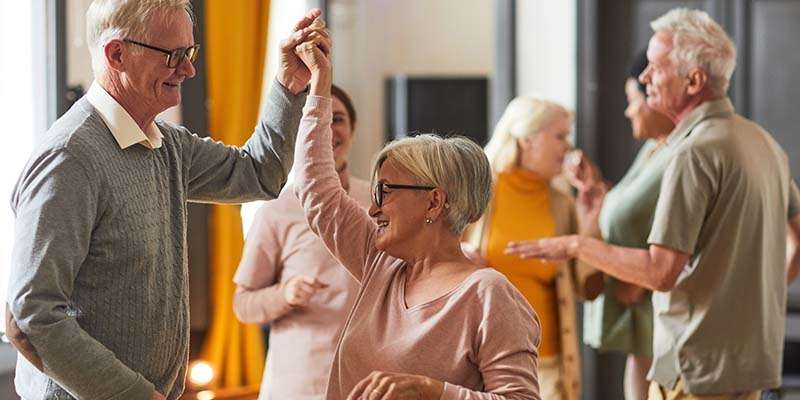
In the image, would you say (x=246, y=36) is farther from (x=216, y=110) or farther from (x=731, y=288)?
(x=731, y=288)

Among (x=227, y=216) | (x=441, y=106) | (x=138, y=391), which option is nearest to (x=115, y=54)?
(x=138, y=391)

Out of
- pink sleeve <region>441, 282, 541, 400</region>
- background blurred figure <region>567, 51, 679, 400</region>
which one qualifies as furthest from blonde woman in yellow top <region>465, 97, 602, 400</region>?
pink sleeve <region>441, 282, 541, 400</region>

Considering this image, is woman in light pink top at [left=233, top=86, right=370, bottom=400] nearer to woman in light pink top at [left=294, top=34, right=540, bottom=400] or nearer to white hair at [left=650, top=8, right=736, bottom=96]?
woman in light pink top at [left=294, top=34, right=540, bottom=400]

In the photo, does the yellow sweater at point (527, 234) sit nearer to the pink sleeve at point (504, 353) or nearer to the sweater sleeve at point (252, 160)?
the sweater sleeve at point (252, 160)

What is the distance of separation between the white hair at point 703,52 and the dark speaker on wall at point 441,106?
3.51m

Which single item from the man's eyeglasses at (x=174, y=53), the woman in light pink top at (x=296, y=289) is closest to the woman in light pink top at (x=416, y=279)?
the man's eyeglasses at (x=174, y=53)

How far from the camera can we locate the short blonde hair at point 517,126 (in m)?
4.23

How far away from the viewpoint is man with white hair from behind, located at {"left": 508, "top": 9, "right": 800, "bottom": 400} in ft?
10.5

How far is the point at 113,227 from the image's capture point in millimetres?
2023

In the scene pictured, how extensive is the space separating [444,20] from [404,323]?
5683 mm

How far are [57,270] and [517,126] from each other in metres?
2.54

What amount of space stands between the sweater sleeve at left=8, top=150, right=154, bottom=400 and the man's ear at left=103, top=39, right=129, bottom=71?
0.20 metres

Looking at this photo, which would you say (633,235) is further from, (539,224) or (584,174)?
(584,174)

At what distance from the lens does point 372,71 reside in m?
7.41
